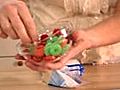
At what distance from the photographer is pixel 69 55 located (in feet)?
3.35

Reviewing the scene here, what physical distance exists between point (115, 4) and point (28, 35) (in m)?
0.49

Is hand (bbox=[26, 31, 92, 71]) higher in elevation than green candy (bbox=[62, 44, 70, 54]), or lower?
lower

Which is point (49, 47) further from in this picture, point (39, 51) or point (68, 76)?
point (68, 76)

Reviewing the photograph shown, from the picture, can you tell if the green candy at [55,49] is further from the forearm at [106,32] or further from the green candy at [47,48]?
the forearm at [106,32]

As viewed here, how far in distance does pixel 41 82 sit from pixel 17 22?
0.28 meters

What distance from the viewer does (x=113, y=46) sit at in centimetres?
139

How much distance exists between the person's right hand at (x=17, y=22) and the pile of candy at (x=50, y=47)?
0.02 m

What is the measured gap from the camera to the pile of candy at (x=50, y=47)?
3.16 ft

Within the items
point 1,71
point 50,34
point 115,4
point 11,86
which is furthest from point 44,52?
point 115,4

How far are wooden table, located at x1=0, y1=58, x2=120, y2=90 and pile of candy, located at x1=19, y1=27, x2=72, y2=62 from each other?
172mm

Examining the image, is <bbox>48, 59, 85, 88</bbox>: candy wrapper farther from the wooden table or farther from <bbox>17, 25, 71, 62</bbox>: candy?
<bbox>17, 25, 71, 62</bbox>: candy

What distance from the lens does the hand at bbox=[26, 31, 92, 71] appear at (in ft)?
3.27

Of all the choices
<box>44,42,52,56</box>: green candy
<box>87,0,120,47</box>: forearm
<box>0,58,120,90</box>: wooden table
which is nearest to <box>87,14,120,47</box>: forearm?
<box>87,0,120,47</box>: forearm

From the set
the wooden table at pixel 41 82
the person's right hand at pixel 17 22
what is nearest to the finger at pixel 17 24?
the person's right hand at pixel 17 22
